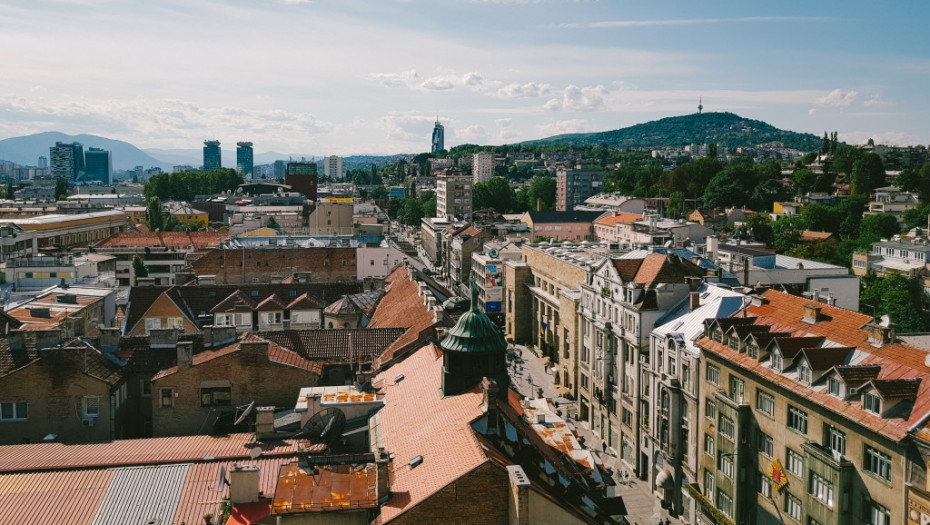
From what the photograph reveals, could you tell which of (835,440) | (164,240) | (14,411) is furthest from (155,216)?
(835,440)

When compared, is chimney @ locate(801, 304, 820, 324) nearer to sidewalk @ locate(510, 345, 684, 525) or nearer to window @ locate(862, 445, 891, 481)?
window @ locate(862, 445, 891, 481)

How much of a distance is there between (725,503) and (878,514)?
463 inches

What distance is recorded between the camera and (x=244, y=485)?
25.7 m

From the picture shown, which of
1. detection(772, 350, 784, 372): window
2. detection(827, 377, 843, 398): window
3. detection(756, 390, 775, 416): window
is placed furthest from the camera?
detection(756, 390, 775, 416): window

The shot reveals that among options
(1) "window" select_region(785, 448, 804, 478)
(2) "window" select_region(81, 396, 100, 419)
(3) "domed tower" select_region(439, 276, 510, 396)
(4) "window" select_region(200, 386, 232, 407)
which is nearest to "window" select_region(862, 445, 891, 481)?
(1) "window" select_region(785, 448, 804, 478)

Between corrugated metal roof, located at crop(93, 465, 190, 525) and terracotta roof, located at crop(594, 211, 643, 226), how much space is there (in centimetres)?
12716

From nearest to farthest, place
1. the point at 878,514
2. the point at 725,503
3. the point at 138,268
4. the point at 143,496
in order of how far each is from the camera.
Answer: the point at 143,496
the point at 878,514
the point at 725,503
the point at 138,268

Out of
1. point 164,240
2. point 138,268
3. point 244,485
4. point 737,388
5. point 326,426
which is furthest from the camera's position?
point 164,240

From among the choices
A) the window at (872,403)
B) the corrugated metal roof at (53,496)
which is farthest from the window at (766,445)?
the corrugated metal roof at (53,496)

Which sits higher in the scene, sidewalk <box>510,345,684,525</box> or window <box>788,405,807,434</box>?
window <box>788,405,807,434</box>

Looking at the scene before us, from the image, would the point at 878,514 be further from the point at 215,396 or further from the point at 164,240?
the point at 164,240

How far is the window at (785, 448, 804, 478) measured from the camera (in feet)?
116

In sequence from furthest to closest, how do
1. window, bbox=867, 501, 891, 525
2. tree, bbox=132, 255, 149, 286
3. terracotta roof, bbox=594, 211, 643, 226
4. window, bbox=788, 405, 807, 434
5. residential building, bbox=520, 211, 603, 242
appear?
1. residential building, bbox=520, 211, 603, 242
2. terracotta roof, bbox=594, 211, 643, 226
3. tree, bbox=132, 255, 149, 286
4. window, bbox=788, 405, 807, 434
5. window, bbox=867, 501, 891, 525

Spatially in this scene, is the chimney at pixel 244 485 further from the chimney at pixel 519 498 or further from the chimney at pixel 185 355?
the chimney at pixel 185 355
